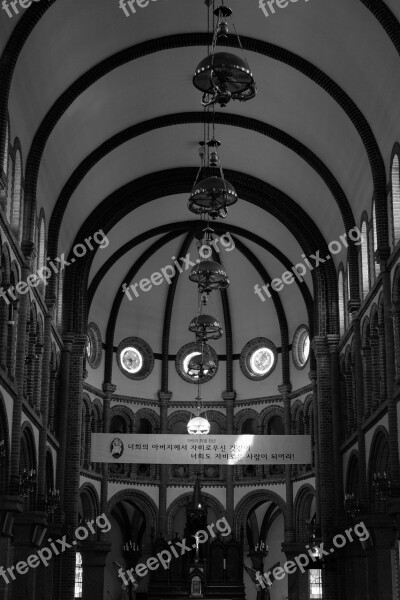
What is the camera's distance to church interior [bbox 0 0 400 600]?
26344 millimetres

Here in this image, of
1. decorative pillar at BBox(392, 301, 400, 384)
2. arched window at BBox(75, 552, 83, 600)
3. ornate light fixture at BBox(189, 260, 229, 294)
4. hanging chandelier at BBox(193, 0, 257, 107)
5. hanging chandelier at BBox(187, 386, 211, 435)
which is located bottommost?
arched window at BBox(75, 552, 83, 600)

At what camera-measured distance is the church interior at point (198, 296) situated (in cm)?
2634

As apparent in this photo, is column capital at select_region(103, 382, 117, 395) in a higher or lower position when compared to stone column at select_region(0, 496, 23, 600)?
higher

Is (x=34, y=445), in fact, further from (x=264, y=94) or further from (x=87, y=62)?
(x=264, y=94)


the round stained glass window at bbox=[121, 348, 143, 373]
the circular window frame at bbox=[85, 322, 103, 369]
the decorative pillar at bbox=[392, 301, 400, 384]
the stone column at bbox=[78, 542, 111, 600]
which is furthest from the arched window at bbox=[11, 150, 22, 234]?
→ the round stained glass window at bbox=[121, 348, 143, 373]

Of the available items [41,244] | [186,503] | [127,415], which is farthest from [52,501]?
[186,503]

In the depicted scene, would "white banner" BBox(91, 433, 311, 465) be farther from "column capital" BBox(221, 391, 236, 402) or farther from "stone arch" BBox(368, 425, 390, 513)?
"column capital" BBox(221, 391, 236, 402)

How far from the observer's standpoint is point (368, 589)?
29156mm

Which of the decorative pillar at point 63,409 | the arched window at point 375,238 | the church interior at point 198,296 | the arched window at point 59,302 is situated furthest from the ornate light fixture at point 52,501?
the arched window at point 375,238

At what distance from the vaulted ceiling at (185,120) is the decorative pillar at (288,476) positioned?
12.5 feet

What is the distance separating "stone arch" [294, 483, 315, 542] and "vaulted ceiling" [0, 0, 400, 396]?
28.0 ft

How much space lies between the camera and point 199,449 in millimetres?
36031

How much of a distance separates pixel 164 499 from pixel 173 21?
82.1 ft

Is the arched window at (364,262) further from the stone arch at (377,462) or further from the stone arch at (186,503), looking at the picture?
the stone arch at (186,503)
